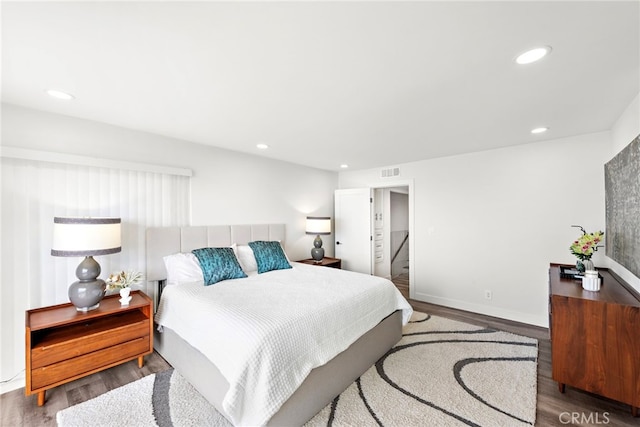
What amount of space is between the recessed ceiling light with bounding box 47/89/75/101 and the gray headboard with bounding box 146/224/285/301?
→ 4.46 feet

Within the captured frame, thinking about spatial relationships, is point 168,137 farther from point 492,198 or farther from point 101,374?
point 492,198

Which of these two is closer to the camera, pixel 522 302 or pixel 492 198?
pixel 522 302

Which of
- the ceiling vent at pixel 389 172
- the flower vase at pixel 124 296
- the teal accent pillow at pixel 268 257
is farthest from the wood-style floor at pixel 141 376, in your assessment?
the ceiling vent at pixel 389 172

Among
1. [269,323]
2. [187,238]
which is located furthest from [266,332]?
[187,238]

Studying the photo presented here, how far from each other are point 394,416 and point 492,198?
3125mm

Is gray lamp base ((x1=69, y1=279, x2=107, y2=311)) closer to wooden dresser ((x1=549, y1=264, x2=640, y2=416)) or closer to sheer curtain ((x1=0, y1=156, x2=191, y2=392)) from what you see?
sheer curtain ((x1=0, y1=156, x2=191, y2=392))

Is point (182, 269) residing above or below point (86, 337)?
above

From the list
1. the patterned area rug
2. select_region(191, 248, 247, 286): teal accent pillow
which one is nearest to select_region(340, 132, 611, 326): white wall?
the patterned area rug

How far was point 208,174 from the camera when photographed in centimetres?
351

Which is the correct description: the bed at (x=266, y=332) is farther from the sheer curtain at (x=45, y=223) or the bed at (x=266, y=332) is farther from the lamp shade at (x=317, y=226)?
the lamp shade at (x=317, y=226)

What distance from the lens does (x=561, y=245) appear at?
3.24 meters

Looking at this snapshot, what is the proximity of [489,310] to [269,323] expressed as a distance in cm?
345

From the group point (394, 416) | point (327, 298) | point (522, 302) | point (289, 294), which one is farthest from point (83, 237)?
point (522, 302)

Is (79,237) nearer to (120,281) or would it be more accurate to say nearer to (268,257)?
(120,281)
